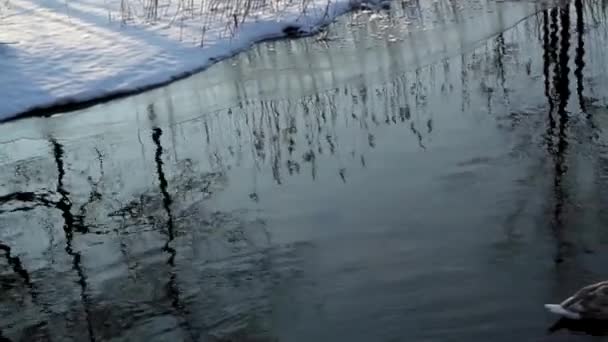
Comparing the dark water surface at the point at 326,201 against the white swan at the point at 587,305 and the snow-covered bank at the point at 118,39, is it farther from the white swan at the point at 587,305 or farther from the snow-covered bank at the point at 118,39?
the snow-covered bank at the point at 118,39

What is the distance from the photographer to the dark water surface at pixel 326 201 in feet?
20.0

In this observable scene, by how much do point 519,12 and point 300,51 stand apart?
11.0 ft

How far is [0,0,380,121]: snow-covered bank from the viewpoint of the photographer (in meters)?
12.1

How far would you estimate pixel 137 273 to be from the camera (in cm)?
691

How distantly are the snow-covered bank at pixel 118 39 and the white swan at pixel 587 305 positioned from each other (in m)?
7.78

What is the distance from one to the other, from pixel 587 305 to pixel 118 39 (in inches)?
394

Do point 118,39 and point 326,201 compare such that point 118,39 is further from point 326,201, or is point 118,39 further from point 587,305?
point 587,305

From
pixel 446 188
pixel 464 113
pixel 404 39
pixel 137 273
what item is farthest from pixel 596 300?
pixel 404 39

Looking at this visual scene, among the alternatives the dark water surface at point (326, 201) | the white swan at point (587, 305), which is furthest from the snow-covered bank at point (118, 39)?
the white swan at point (587, 305)

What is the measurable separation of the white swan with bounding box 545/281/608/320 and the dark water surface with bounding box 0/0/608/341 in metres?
0.13

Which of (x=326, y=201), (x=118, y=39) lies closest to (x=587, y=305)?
(x=326, y=201)

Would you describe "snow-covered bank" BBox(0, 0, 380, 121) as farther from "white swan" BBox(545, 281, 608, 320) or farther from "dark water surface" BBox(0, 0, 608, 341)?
"white swan" BBox(545, 281, 608, 320)

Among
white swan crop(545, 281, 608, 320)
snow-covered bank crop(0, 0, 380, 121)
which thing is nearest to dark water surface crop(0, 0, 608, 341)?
white swan crop(545, 281, 608, 320)

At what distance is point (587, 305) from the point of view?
17.7ft
